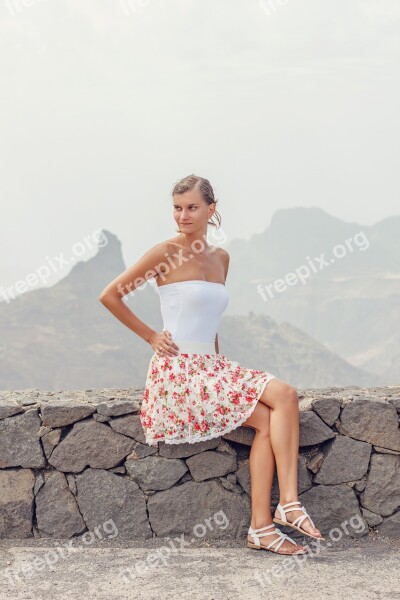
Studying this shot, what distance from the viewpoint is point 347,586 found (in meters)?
3.53

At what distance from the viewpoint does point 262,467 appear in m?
3.92

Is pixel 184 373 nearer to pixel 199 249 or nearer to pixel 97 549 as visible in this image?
pixel 199 249

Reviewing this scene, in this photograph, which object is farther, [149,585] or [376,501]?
[376,501]

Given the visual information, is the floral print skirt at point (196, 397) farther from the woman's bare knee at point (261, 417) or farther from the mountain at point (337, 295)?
the mountain at point (337, 295)

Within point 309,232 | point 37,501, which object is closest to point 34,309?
point 37,501

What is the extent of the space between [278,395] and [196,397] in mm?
400

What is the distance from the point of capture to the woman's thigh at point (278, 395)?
153 inches

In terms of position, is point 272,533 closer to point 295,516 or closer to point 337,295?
point 295,516

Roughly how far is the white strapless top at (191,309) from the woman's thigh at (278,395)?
39 cm

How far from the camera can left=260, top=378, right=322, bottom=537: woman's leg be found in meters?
3.85

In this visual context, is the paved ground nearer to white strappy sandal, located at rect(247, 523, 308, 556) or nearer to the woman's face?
white strappy sandal, located at rect(247, 523, 308, 556)

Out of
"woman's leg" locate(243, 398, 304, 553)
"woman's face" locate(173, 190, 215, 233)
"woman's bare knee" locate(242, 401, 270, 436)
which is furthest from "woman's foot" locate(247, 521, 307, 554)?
"woman's face" locate(173, 190, 215, 233)

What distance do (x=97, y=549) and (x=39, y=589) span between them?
0.59m

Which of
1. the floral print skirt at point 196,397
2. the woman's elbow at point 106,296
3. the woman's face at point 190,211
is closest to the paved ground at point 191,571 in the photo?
the floral print skirt at point 196,397
